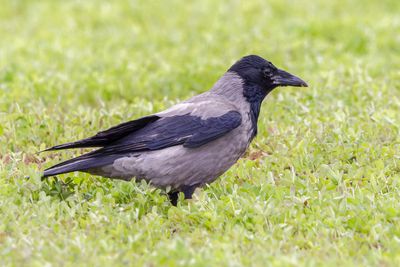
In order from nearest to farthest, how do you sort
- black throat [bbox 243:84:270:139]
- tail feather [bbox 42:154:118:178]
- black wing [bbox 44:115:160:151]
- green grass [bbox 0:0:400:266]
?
green grass [bbox 0:0:400:266]
tail feather [bbox 42:154:118:178]
black wing [bbox 44:115:160:151]
black throat [bbox 243:84:270:139]

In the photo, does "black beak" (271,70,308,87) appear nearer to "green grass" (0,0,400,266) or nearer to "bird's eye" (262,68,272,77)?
"bird's eye" (262,68,272,77)

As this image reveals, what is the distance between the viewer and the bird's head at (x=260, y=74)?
7.16 metres

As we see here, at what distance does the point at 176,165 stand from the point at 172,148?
15 centimetres

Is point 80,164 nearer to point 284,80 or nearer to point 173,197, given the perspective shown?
point 173,197

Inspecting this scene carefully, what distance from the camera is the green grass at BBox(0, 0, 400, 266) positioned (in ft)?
17.4

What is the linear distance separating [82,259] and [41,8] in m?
9.43

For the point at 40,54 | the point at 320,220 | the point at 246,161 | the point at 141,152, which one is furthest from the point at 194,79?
the point at 320,220

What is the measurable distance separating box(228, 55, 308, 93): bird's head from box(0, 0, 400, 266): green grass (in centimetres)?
58

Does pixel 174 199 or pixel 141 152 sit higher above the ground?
pixel 141 152

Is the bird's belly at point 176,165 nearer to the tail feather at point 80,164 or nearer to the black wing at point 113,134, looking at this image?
the tail feather at point 80,164

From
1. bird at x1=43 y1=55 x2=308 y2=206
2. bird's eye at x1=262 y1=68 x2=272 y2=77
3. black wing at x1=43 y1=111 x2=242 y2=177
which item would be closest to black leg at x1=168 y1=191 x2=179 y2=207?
bird at x1=43 y1=55 x2=308 y2=206

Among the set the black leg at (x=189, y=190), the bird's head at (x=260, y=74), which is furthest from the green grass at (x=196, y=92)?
the bird's head at (x=260, y=74)

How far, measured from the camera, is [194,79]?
10328mm

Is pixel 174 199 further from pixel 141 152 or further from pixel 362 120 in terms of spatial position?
pixel 362 120
